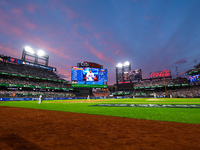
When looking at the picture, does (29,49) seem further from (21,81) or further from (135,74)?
(135,74)

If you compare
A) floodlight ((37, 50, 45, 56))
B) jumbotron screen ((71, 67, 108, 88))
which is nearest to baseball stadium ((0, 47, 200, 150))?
jumbotron screen ((71, 67, 108, 88))

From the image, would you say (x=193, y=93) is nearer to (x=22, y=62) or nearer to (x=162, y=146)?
(x=162, y=146)

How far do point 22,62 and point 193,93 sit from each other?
67.4 metres

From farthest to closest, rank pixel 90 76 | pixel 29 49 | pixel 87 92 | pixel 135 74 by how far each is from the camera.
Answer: pixel 135 74, pixel 87 92, pixel 29 49, pixel 90 76

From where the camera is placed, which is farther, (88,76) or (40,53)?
(40,53)

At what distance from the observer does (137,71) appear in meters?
54.1

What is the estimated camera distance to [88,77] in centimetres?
4334

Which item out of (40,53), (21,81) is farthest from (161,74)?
(21,81)

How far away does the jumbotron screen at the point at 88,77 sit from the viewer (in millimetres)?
41562

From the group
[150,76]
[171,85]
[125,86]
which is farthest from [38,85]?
[171,85]

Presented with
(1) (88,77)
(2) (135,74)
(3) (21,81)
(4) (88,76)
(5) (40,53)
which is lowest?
(3) (21,81)

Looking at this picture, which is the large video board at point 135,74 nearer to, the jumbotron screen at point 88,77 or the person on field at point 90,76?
the jumbotron screen at point 88,77

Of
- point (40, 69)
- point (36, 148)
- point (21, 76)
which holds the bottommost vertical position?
point (36, 148)

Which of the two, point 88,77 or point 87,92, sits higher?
point 88,77
